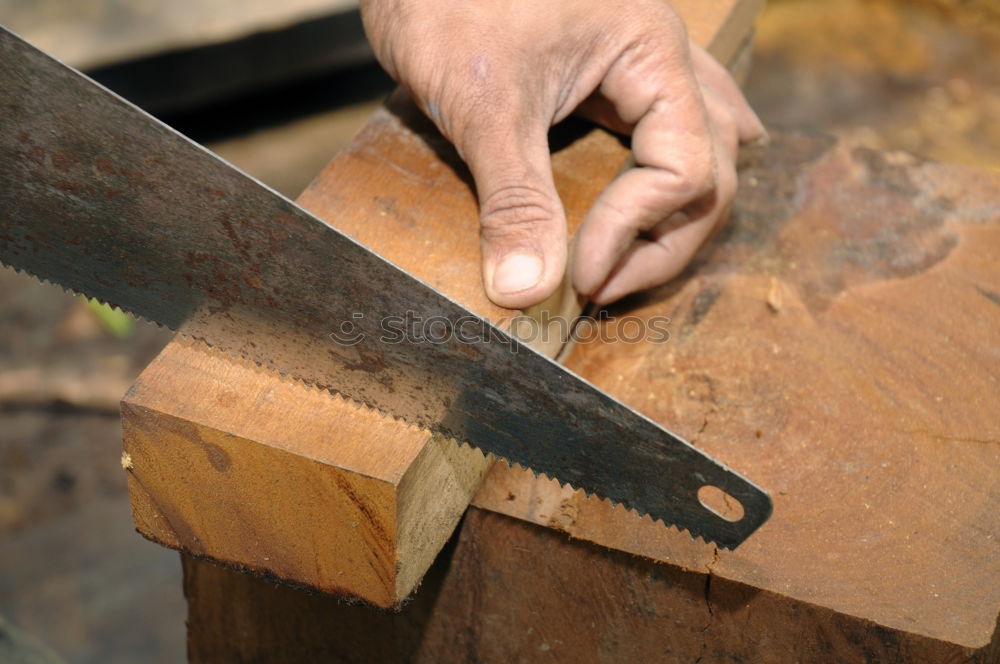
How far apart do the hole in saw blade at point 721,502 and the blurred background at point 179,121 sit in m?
2.56

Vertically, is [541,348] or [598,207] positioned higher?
[598,207]

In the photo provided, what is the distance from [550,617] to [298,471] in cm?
61

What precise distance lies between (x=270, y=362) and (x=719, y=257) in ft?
3.64

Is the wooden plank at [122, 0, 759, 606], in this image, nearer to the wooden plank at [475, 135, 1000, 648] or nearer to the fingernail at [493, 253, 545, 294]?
the fingernail at [493, 253, 545, 294]

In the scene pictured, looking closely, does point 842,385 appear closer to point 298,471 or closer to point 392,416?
point 392,416

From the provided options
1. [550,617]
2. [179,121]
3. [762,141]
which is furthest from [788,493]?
[179,121]

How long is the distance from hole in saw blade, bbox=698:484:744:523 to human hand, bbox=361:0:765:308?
17.7 inches

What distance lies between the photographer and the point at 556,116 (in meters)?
2.12

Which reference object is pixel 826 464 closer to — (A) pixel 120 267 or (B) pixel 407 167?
(B) pixel 407 167

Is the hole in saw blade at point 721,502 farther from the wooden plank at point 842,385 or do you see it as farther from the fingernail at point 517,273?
the fingernail at point 517,273

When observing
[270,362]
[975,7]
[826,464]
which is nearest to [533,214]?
[270,362]

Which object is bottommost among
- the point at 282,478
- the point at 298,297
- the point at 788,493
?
the point at 788,493

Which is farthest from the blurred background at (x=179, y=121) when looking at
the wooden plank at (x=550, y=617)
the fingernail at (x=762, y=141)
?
the wooden plank at (x=550, y=617)

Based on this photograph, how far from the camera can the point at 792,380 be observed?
205cm
